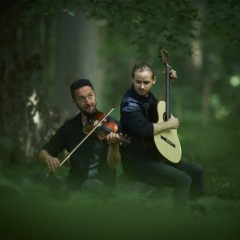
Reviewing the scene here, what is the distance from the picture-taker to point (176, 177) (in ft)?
19.1

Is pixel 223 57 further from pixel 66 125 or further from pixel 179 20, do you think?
pixel 66 125

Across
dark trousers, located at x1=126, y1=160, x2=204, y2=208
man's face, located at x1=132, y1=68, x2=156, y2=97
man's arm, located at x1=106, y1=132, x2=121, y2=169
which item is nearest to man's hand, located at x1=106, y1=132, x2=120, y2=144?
man's arm, located at x1=106, y1=132, x2=121, y2=169

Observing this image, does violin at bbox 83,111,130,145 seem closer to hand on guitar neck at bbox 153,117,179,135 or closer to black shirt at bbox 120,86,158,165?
black shirt at bbox 120,86,158,165

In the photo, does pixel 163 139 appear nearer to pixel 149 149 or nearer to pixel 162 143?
pixel 162 143

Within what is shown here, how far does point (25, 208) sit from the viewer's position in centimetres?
433

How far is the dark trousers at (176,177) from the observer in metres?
5.82

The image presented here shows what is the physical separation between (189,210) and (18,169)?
2571mm

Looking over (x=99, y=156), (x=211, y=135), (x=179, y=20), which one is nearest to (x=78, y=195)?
(x=99, y=156)

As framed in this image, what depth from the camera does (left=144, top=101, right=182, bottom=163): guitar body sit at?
5.91 m

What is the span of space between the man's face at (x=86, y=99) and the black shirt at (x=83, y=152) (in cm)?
22

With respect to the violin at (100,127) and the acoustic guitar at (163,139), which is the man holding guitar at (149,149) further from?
the violin at (100,127)

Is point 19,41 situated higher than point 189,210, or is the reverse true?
point 19,41

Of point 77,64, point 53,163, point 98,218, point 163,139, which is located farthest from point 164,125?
point 77,64

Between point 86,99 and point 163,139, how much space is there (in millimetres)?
835
